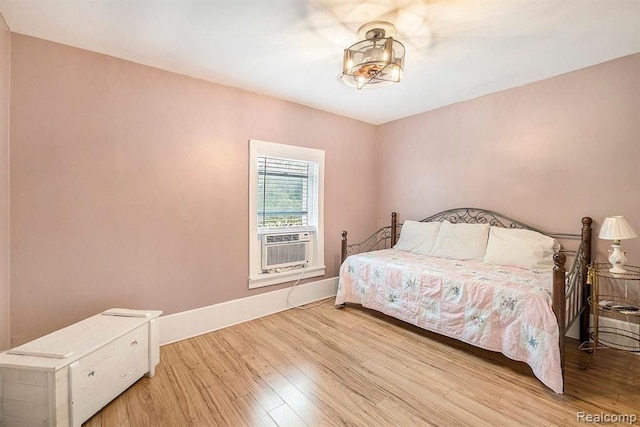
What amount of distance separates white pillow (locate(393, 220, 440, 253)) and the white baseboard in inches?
45.1

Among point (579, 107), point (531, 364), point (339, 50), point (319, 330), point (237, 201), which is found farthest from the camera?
point (237, 201)

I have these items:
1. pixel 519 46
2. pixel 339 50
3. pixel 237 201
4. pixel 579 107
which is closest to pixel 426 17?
pixel 339 50

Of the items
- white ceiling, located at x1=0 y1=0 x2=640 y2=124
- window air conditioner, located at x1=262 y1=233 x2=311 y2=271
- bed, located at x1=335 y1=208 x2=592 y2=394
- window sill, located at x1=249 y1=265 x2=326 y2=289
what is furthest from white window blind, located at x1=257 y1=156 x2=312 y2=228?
white ceiling, located at x1=0 y1=0 x2=640 y2=124

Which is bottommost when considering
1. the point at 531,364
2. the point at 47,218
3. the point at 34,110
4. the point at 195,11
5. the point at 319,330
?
the point at 319,330

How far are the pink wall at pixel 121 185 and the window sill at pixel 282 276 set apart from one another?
0.27 feet

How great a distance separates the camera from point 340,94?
9.90 ft

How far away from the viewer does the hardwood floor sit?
155 cm

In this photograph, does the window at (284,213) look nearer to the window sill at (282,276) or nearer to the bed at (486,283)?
the window sill at (282,276)

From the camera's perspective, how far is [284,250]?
10.5 ft

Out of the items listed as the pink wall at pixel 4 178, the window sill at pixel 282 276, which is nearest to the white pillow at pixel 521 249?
the window sill at pixel 282 276

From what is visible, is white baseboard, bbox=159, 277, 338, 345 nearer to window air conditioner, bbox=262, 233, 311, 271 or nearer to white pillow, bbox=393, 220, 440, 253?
window air conditioner, bbox=262, 233, 311, 271

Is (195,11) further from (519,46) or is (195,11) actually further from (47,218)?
(519,46)

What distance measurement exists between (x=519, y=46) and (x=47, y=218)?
373cm

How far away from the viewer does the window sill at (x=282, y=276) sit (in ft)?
9.71
